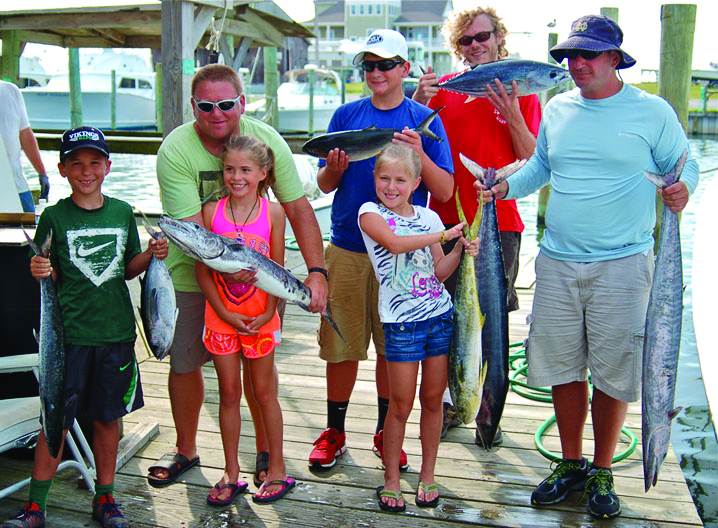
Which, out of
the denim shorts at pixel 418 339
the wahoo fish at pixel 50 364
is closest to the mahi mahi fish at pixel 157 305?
the wahoo fish at pixel 50 364

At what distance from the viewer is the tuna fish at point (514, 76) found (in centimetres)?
334

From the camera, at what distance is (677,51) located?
7.32 m

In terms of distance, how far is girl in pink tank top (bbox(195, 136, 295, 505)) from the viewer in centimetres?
304

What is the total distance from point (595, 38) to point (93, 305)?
7.44 ft

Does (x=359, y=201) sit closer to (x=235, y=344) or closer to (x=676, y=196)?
(x=235, y=344)

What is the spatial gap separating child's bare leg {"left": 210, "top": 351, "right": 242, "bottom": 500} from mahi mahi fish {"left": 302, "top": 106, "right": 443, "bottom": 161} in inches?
38.7

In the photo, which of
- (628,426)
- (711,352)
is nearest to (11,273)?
(628,426)

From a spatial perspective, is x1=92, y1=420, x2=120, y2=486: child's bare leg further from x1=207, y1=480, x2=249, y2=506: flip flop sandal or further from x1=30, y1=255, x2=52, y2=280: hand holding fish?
x1=30, y1=255, x2=52, y2=280: hand holding fish

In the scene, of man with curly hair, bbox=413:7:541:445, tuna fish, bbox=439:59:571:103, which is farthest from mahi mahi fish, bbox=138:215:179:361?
tuna fish, bbox=439:59:571:103

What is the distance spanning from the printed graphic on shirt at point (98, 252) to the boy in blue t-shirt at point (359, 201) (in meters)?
0.97

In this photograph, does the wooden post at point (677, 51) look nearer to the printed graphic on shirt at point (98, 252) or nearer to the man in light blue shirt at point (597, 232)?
the man in light blue shirt at point (597, 232)

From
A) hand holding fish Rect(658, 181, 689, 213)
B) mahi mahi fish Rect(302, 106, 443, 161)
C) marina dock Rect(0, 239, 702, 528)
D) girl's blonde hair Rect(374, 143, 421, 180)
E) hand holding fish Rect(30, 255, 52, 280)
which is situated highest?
mahi mahi fish Rect(302, 106, 443, 161)

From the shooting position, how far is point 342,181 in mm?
3477

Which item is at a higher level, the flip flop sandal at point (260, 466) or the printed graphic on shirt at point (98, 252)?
the printed graphic on shirt at point (98, 252)
